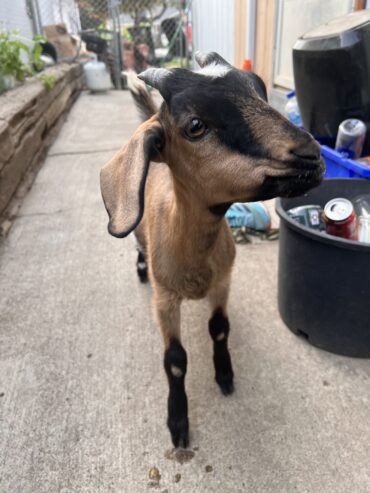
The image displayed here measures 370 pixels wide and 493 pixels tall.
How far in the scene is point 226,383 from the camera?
194 cm

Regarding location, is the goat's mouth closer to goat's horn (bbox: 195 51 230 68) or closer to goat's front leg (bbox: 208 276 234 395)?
goat's horn (bbox: 195 51 230 68)

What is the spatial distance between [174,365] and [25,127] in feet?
11.4

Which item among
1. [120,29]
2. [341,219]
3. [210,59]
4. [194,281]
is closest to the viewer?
[210,59]

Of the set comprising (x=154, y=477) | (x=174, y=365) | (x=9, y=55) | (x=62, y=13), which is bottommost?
(x=154, y=477)

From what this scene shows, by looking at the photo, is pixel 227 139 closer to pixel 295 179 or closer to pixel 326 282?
pixel 295 179

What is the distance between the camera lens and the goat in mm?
1127

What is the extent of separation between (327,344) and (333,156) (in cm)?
109

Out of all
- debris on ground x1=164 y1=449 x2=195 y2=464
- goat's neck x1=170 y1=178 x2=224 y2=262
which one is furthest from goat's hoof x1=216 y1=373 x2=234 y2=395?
goat's neck x1=170 y1=178 x2=224 y2=262

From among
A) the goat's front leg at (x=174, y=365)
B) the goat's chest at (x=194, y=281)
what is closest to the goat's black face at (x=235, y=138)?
the goat's chest at (x=194, y=281)

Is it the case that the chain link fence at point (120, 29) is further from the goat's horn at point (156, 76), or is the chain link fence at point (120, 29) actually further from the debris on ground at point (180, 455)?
the debris on ground at point (180, 455)

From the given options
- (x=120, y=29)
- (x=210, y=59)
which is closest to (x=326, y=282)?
(x=210, y=59)

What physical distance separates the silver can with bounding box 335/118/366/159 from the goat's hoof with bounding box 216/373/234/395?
4.76 ft

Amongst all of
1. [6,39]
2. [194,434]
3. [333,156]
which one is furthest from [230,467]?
[6,39]

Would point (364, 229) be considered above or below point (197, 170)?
below
